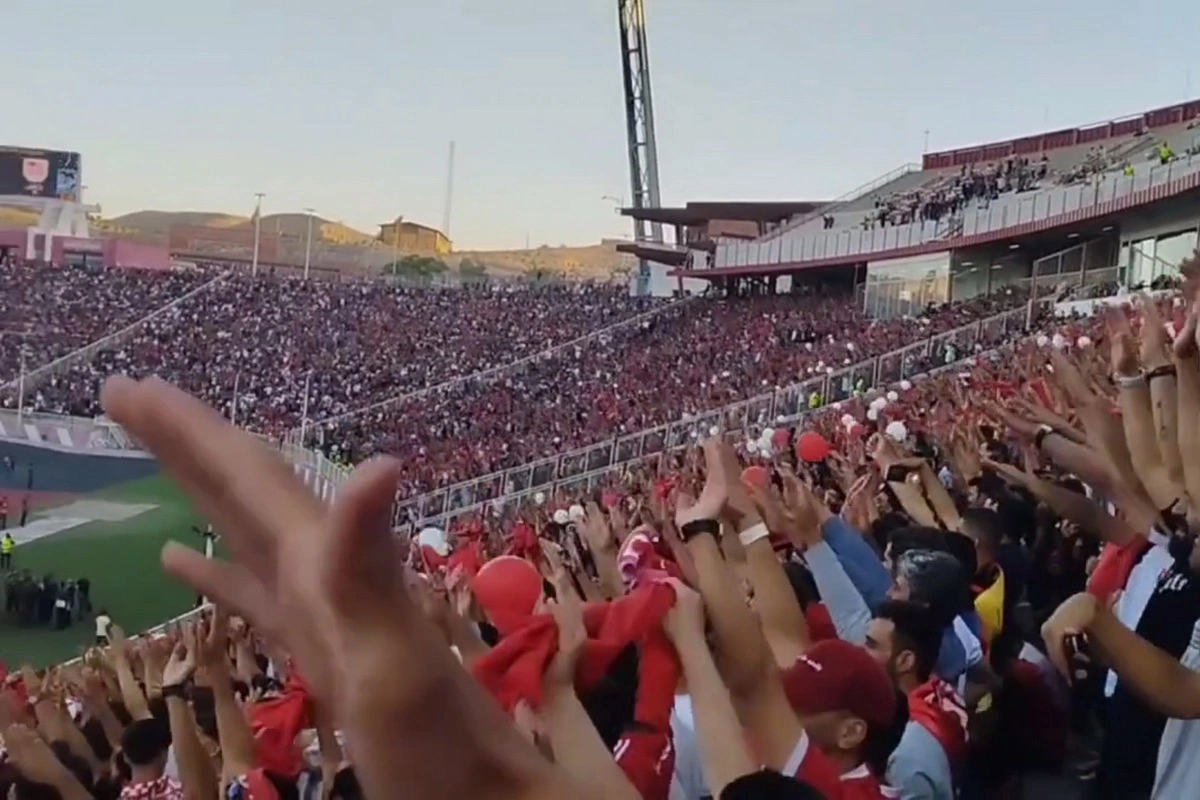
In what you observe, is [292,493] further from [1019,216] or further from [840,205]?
[840,205]

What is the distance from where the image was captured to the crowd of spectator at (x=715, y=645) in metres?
0.83

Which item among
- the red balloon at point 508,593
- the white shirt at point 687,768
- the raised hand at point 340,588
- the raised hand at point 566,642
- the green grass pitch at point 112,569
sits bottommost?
the green grass pitch at point 112,569

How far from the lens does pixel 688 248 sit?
159 feet

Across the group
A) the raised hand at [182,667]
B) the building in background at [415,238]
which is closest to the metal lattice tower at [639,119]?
the raised hand at [182,667]

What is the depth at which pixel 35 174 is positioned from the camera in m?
74.5

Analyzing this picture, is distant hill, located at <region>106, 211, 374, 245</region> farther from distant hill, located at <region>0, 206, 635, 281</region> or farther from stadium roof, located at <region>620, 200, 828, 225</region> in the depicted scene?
stadium roof, located at <region>620, 200, 828, 225</region>

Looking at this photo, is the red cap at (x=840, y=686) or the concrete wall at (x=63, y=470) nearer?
the red cap at (x=840, y=686)

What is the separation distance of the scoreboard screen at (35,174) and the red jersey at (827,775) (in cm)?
7852

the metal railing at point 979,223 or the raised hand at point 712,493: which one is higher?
the metal railing at point 979,223

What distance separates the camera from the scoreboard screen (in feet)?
243

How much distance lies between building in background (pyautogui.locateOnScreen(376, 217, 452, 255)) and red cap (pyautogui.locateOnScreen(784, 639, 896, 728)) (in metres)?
130

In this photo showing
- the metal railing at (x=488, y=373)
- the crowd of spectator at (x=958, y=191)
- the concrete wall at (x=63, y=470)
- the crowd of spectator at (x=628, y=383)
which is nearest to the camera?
the crowd of spectator at (x=628, y=383)

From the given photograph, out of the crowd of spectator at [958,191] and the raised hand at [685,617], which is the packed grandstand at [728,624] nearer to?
the raised hand at [685,617]

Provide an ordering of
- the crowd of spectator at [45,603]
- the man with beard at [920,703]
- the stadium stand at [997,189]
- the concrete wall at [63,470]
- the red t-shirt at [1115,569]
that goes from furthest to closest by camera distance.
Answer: the concrete wall at [63,470]
the stadium stand at [997,189]
the crowd of spectator at [45,603]
the red t-shirt at [1115,569]
the man with beard at [920,703]
